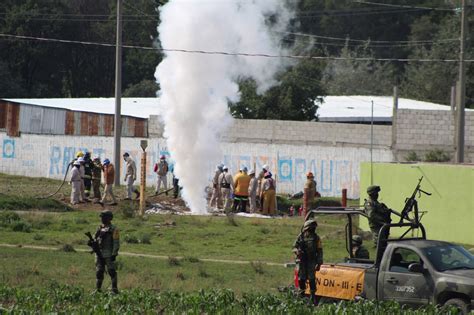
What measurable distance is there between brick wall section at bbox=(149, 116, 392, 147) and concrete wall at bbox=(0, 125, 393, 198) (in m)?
→ 0.29

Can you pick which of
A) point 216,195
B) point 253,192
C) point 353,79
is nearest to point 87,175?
point 216,195

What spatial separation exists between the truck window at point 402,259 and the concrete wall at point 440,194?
1094 cm

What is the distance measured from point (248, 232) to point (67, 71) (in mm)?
56983

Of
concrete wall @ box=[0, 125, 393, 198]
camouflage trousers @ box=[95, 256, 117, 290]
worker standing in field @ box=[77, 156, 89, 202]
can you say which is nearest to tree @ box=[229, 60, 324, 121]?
concrete wall @ box=[0, 125, 393, 198]

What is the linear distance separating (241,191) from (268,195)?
0.96 meters

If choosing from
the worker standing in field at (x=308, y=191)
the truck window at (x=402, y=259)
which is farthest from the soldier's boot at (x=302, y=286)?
the worker standing in field at (x=308, y=191)

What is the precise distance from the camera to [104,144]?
51219 mm

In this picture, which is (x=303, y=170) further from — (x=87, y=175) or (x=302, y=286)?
(x=302, y=286)

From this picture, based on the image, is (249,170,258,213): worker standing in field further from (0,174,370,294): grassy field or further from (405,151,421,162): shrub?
(405,151,421,162): shrub

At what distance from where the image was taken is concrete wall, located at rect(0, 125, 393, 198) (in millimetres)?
44906

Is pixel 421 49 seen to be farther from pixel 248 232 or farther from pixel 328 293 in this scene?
pixel 328 293

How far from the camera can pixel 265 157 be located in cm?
4697

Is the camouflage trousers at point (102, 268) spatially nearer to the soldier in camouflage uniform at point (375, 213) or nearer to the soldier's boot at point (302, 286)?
the soldier's boot at point (302, 286)

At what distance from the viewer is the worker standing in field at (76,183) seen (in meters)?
37.2
